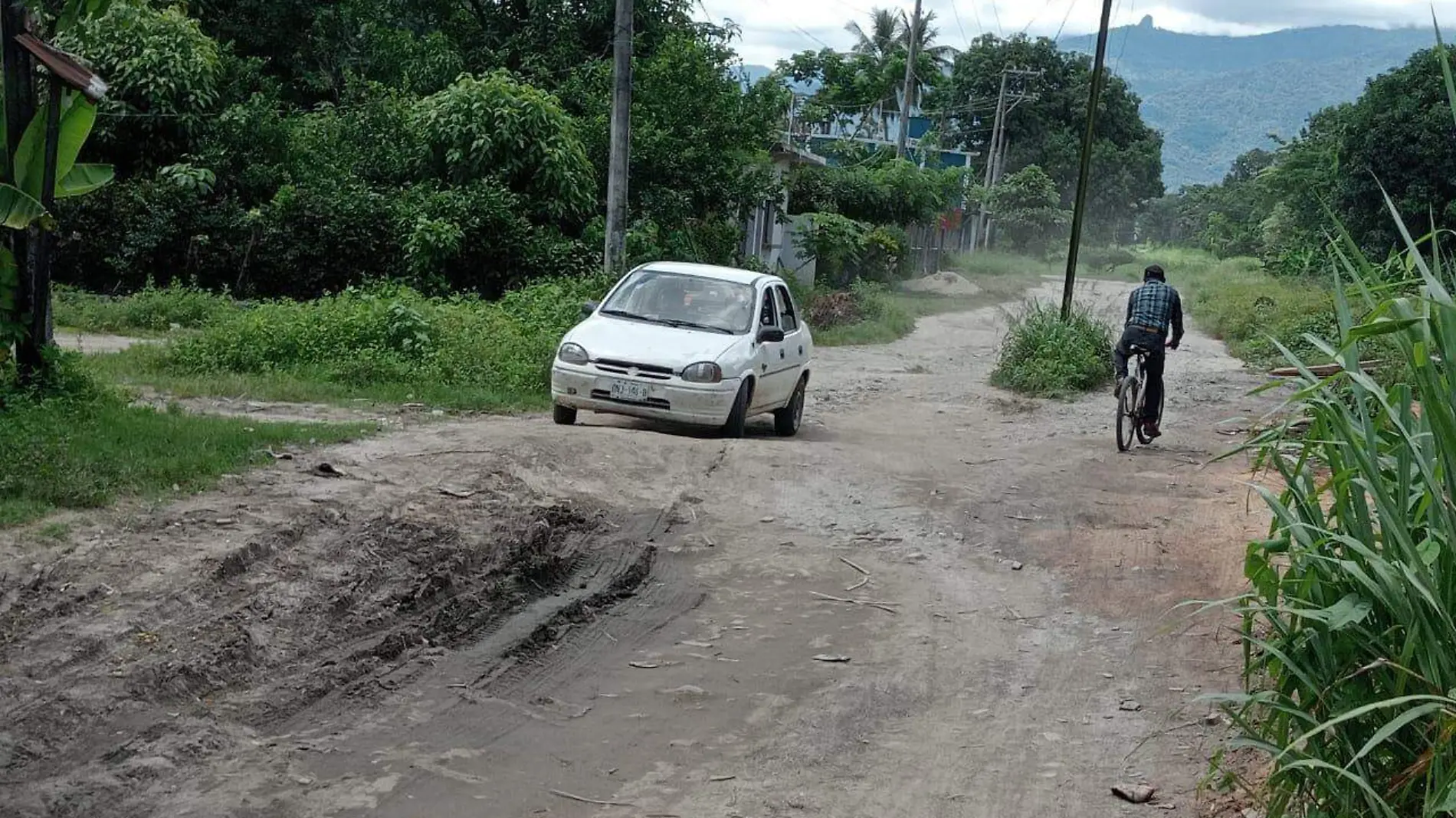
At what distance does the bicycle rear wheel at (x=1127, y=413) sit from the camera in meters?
13.8

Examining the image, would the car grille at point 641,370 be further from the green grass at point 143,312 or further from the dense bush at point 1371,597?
the green grass at point 143,312

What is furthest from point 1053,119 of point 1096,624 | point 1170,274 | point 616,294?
point 1096,624

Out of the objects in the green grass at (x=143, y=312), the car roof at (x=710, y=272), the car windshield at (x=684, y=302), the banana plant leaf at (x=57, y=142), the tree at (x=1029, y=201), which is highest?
the tree at (x=1029, y=201)

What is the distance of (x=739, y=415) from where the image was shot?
12.6m

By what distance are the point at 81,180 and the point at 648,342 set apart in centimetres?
477

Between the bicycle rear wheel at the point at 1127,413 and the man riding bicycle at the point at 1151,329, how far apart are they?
7cm

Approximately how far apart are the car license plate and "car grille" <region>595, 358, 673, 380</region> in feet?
0.26

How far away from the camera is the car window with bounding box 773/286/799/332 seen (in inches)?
560

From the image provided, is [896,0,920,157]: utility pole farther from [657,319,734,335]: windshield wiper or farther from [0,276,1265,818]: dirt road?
[0,276,1265,818]: dirt road

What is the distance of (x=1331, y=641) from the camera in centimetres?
453

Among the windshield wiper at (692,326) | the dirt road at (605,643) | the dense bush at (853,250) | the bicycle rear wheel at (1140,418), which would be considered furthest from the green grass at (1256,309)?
the dense bush at (853,250)

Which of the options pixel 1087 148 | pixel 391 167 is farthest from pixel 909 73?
pixel 391 167

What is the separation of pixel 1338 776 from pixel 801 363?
1028 centimetres

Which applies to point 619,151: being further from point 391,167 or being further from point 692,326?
point 692,326
